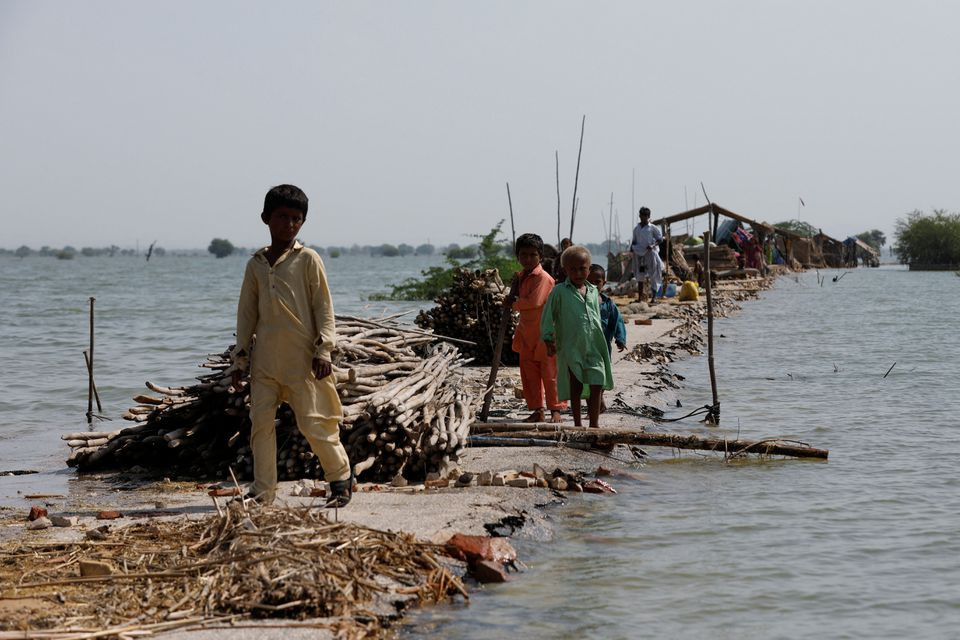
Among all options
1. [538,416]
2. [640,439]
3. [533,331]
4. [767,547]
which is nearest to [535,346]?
[533,331]

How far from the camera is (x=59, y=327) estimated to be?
26.6 metres

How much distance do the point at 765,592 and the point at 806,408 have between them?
6401 millimetres

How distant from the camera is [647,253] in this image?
72.6ft

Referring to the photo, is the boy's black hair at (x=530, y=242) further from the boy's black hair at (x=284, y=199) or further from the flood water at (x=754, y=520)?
the boy's black hair at (x=284, y=199)

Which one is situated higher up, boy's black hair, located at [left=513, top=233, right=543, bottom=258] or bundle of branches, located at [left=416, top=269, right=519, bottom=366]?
boy's black hair, located at [left=513, top=233, right=543, bottom=258]

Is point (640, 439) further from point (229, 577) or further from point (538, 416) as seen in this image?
point (229, 577)

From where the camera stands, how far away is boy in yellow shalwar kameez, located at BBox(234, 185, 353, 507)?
5.86 meters

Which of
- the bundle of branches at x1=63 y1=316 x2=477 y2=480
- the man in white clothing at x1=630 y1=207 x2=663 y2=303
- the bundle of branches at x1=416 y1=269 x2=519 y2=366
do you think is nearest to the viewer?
the bundle of branches at x1=63 y1=316 x2=477 y2=480

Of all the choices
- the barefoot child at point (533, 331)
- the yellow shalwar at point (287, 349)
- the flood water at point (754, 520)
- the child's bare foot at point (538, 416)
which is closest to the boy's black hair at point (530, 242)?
the barefoot child at point (533, 331)

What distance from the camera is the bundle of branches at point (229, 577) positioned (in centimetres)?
413

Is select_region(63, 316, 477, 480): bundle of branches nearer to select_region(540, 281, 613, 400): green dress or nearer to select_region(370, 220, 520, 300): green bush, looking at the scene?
select_region(540, 281, 613, 400): green dress

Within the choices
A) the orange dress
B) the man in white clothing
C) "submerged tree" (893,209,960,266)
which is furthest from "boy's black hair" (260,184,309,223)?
"submerged tree" (893,209,960,266)

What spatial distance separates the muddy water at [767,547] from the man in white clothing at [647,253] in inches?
382

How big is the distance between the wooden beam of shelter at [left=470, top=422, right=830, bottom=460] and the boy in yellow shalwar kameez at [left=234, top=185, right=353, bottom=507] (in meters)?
2.43
